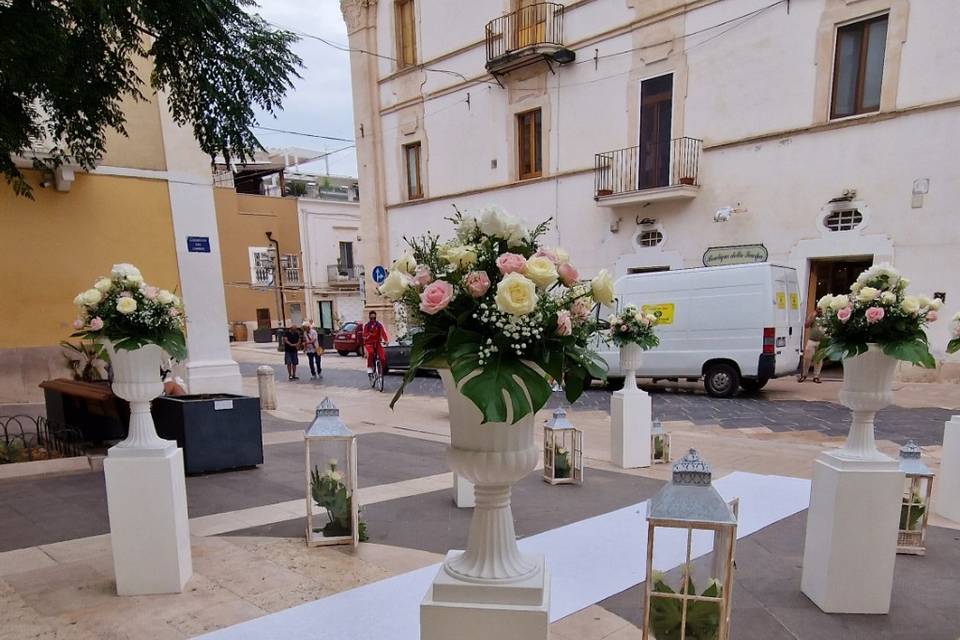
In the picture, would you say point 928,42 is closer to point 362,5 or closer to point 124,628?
point 124,628

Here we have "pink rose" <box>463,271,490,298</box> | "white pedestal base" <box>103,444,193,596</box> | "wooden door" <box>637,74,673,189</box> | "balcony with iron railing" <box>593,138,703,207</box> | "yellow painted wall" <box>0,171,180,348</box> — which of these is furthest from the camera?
"wooden door" <box>637,74,673,189</box>

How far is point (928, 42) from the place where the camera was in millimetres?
9094

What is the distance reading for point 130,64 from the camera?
468 cm

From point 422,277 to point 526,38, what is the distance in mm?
14830

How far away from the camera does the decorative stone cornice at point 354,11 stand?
17344 millimetres

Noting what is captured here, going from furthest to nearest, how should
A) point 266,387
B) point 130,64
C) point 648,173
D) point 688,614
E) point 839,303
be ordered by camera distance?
point 648,173, point 266,387, point 130,64, point 839,303, point 688,614

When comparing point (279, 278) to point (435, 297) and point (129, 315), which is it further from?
point (435, 297)

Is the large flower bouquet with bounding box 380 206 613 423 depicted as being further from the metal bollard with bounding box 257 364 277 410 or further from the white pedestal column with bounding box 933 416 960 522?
the metal bollard with bounding box 257 364 277 410

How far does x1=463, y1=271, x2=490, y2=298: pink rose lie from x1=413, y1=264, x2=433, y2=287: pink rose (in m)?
0.14

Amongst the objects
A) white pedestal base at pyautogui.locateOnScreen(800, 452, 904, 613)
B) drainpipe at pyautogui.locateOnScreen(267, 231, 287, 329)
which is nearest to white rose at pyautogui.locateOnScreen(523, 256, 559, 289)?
white pedestal base at pyautogui.locateOnScreen(800, 452, 904, 613)

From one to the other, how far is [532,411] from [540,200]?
1377 cm

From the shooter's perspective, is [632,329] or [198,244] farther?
[198,244]

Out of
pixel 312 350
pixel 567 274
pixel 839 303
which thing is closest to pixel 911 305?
pixel 839 303

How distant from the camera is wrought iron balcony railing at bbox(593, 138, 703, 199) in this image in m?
11.9
